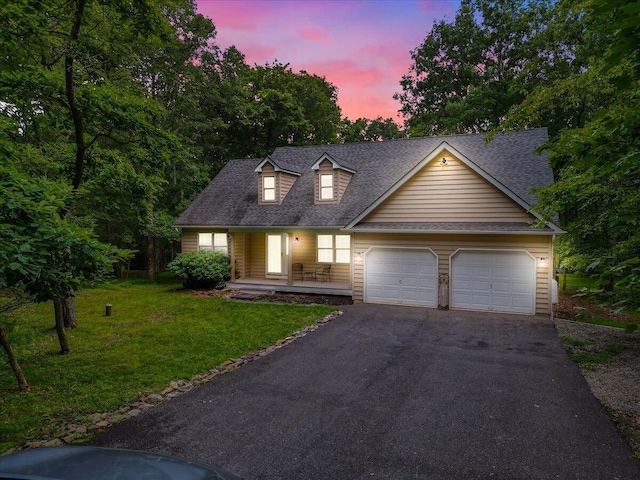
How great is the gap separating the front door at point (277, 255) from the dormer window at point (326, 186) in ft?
9.18

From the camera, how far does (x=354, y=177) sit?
18.6m

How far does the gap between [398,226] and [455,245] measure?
6.92ft

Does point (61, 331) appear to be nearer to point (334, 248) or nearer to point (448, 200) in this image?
point (334, 248)

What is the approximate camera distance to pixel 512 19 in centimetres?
2572

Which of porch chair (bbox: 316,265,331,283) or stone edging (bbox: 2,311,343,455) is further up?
porch chair (bbox: 316,265,331,283)

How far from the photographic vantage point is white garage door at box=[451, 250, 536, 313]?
12.6m

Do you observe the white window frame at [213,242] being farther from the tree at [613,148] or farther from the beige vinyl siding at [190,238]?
the tree at [613,148]

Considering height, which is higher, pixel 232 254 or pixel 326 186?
pixel 326 186

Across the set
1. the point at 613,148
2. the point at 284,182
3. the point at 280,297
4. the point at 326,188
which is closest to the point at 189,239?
the point at 284,182

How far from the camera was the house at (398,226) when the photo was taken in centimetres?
1276

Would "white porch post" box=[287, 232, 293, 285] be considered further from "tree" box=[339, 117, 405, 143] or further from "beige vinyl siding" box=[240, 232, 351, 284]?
"tree" box=[339, 117, 405, 143]

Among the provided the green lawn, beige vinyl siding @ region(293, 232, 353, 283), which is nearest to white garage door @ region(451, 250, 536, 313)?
the green lawn

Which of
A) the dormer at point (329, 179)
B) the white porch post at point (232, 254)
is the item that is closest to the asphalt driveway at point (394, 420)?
the dormer at point (329, 179)

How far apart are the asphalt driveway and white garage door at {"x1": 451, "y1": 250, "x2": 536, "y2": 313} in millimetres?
3773
